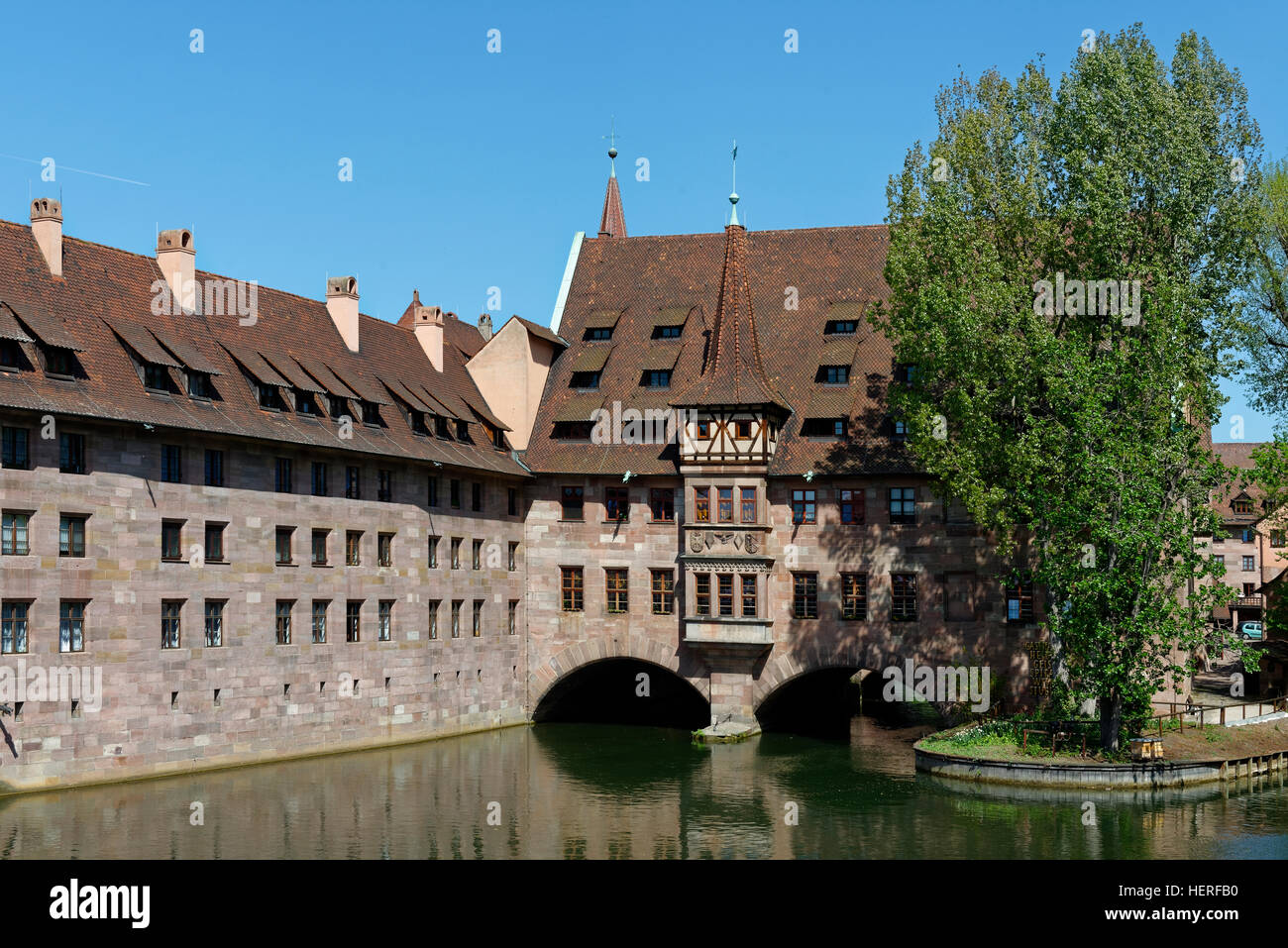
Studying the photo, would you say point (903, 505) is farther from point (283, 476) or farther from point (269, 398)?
point (269, 398)

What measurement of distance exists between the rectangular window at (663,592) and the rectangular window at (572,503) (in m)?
4.10

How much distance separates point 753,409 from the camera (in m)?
53.1

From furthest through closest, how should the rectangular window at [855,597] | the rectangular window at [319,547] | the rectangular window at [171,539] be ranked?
the rectangular window at [855,597], the rectangular window at [319,547], the rectangular window at [171,539]

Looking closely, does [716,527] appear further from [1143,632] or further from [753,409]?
[1143,632]

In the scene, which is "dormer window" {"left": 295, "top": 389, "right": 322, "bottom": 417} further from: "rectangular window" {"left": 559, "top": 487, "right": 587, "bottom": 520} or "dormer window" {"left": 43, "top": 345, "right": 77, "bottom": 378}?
"rectangular window" {"left": 559, "top": 487, "right": 587, "bottom": 520}

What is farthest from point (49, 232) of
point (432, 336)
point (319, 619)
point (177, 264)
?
point (432, 336)

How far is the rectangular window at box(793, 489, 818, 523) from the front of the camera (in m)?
54.0

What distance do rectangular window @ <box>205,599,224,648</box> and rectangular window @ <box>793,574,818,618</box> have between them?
68.2 ft

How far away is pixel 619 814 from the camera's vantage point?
38.6m

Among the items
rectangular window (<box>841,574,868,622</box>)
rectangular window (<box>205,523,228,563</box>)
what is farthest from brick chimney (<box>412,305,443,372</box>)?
rectangular window (<box>841,574,868,622</box>)

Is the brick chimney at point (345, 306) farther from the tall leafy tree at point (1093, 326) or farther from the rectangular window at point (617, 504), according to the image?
the tall leafy tree at point (1093, 326)

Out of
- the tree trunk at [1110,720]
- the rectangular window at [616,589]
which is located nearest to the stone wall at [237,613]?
the rectangular window at [616,589]

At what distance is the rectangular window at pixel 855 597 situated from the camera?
175ft
